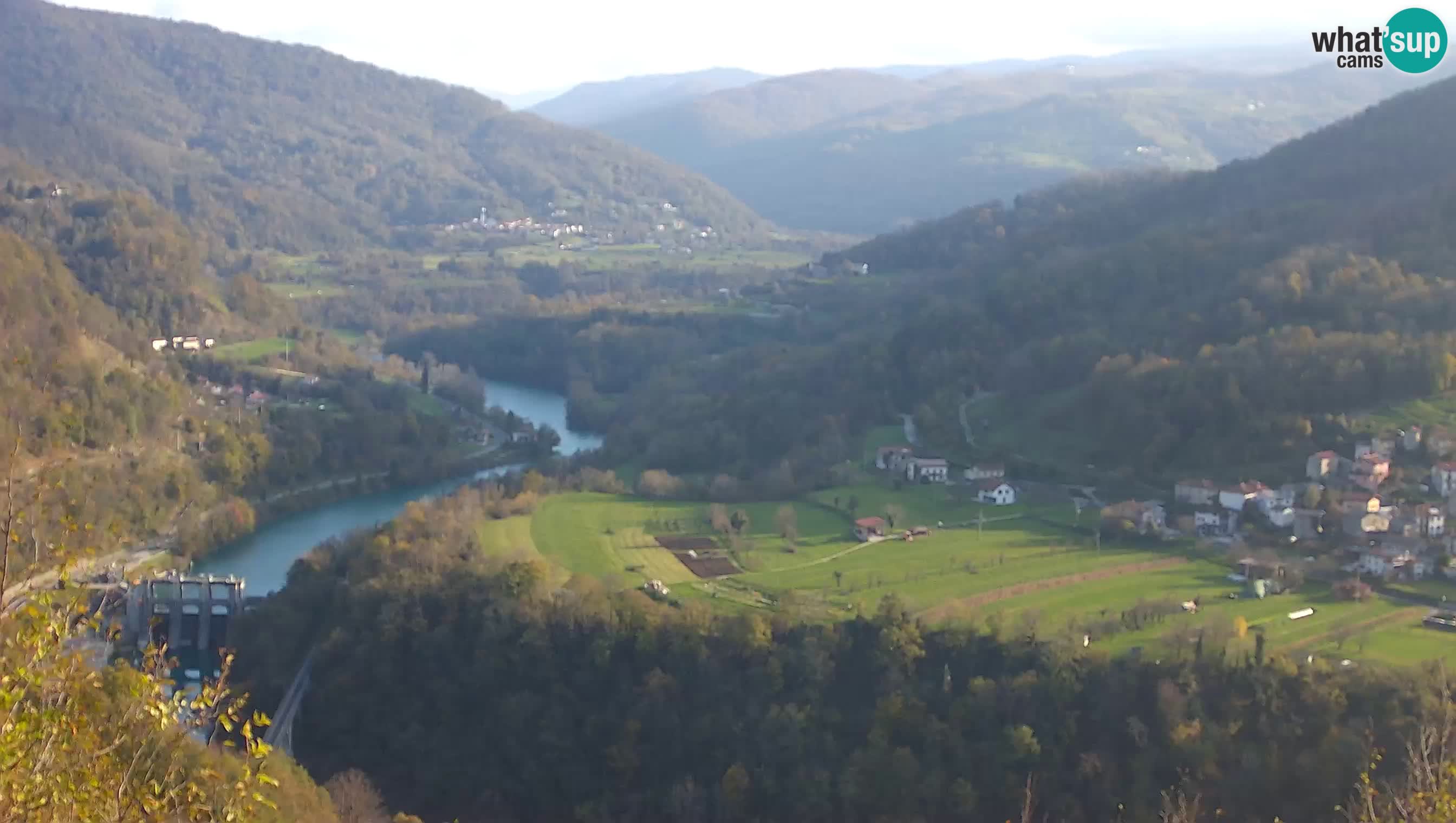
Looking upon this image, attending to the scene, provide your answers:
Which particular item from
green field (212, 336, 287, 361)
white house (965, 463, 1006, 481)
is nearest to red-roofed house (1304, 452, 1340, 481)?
white house (965, 463, 1006, 481)

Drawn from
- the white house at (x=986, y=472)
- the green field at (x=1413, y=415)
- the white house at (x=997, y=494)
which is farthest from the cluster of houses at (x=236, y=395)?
the green field at (x=1413, y=415)

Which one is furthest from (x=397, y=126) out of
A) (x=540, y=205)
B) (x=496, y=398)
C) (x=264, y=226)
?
(x=496, y=398)

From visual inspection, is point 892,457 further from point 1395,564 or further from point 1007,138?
point 1007,138

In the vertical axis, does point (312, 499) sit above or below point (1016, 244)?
below

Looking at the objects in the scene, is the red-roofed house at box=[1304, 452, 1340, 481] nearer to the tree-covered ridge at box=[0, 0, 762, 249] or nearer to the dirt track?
the dirt track

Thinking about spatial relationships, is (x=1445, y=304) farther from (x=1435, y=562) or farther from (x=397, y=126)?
(x=397, y=126)

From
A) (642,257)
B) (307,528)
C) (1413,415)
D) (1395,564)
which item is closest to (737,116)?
(642,257)
